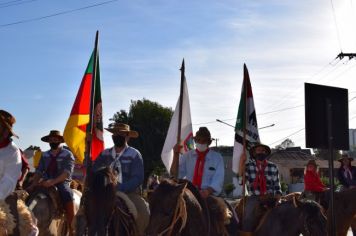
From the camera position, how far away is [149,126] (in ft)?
208

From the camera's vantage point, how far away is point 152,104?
6569cm

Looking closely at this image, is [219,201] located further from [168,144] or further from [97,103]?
[97,103]

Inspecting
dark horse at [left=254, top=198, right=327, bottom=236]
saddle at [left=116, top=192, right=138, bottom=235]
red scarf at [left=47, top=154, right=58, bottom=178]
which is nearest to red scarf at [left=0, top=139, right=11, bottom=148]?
saddle at [left=116, top=192, right=138, bottom=235]

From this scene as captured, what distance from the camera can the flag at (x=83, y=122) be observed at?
11.8 metres

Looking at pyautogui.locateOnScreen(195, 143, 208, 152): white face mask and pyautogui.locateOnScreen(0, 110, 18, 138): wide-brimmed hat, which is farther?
pyautogui.locateOnScreen(195, 143, 208, 152): white face mask

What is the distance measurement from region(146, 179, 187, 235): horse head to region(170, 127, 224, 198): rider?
169 centimetres

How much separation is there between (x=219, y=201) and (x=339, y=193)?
589 cm

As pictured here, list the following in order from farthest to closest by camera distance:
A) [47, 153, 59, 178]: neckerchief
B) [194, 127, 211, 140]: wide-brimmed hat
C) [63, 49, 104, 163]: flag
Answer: [47, 153, 59, 178]: neckerchief < [63, 49, 104, 163]: flag < [194, 127, 211, 140]: wide-brimmed hat

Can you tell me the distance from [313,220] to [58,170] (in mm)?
5186

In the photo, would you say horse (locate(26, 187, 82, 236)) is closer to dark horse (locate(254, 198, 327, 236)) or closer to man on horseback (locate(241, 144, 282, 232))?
man on horseback (locate(241, 144, 282, 232))

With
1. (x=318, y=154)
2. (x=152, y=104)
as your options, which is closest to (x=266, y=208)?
(x=152, y=104)

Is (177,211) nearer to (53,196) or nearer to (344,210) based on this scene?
(53,196)

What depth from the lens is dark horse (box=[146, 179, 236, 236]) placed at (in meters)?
7.47

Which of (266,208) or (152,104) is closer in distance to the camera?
(266,208)
